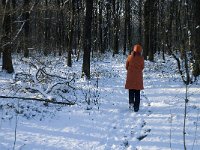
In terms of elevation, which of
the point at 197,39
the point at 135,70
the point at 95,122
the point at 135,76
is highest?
the point at 197,39

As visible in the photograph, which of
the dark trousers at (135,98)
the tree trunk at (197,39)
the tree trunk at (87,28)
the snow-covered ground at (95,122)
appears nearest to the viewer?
the snow-covered ground at (95,122)

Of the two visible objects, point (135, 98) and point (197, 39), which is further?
point (197, 39)

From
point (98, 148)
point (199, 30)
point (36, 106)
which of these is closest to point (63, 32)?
point (199, 30)

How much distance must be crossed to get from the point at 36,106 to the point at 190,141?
4.89 metres

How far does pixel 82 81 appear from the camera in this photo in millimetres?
17500

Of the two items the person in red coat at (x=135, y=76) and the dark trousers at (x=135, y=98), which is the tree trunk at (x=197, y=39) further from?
the dark trousers at (x=135, y=98)

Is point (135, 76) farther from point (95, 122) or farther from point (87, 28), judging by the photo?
point (87, 28)

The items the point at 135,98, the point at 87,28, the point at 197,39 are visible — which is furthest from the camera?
the point at 87,28

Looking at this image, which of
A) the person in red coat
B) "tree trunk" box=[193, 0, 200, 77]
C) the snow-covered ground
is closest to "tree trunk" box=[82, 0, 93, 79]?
the snow-covered ground

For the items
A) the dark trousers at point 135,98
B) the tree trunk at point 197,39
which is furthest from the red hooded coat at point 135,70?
the tree trunk at point 197,39

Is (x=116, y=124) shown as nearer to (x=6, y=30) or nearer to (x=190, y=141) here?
(x=190, y=141)

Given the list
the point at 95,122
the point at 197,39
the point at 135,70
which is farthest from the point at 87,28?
the point at 95,122

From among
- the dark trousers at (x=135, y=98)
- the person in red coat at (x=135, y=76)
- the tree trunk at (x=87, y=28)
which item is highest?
the tree trunk at (x=87, y=28)

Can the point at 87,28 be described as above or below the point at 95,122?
above
